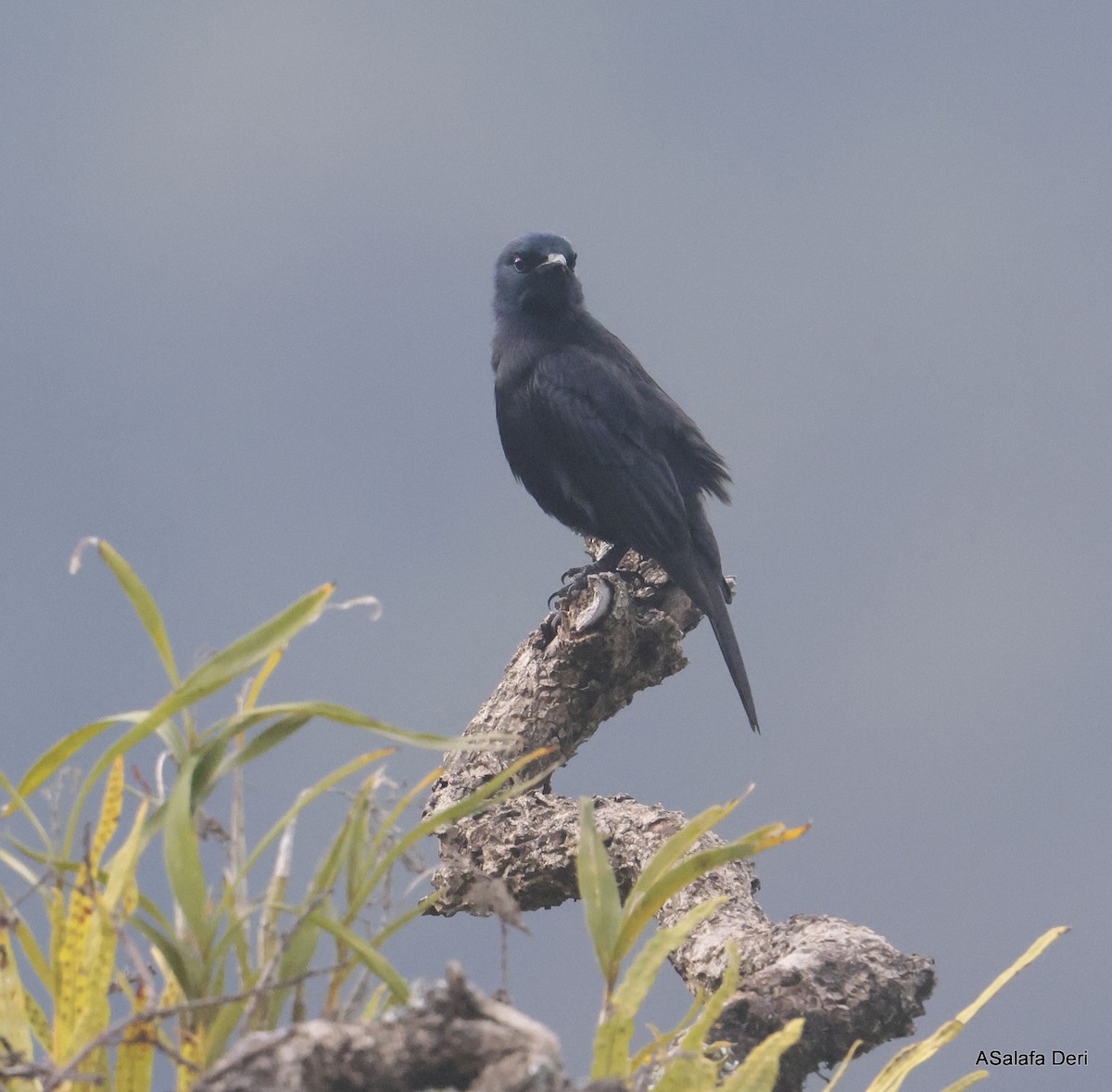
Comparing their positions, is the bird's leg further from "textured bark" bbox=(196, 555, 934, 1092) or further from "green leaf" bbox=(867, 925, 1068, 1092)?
"green leaf" bbox=(867, 925, 1068, 1092)

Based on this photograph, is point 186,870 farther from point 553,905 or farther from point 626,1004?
point 553,905

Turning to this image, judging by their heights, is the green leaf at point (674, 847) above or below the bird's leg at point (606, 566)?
below

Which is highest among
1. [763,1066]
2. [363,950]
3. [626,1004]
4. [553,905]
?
[553,905]

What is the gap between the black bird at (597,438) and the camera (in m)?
5.14

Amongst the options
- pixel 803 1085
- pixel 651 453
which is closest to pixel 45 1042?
pixel 803 1085

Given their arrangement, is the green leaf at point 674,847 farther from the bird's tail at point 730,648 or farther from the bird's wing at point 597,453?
the bird's wing at point 597,453

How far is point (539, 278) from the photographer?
5.93 metres

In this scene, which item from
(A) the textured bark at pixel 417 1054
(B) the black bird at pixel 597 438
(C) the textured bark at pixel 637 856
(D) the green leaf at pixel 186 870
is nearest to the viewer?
(A) the textured bark at pixel 417 1054

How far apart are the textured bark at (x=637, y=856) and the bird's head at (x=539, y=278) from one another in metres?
Result: 1.32

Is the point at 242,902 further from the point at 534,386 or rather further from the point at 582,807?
the point at 534,386

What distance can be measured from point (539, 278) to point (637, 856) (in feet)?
9.98

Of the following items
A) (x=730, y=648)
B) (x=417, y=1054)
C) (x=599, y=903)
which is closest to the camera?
(x=417, y=1054)

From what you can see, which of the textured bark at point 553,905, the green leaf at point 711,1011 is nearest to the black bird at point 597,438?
the textured bark at point 553,905

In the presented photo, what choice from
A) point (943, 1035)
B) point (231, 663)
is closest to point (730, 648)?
point (943, 1035)
